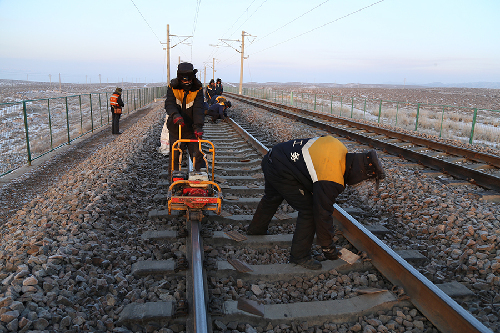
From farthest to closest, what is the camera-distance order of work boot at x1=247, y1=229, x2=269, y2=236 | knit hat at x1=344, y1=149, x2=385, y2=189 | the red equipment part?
the red equipment part → work boot at x1=247, y1=229, x2=269, y2=236 → knit hat at x1=344, y1=149, x2=385, y2=189

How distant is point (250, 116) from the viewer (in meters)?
18.6

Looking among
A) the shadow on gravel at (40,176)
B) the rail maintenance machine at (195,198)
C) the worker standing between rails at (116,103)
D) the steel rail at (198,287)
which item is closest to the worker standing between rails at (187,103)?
the rail maintenance machine at (195,198)

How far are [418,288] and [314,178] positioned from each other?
54.4 inches

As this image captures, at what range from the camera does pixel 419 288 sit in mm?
3449

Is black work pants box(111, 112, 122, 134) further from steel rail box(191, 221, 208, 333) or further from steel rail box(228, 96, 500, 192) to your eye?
steel rail box(191, 221, 208, 333)

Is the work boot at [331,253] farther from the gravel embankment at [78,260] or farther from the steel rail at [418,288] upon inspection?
the gravel embankment at [78,260]

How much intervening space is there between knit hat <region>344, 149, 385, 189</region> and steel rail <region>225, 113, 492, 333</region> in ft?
3.02

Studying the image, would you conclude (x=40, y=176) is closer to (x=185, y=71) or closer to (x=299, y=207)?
(x=185, y=71)

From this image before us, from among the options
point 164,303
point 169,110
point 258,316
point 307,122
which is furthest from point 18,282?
point 307,122

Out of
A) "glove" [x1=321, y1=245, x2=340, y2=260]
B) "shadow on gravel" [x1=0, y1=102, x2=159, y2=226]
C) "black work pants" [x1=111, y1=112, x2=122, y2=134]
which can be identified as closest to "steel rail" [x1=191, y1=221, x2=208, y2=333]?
"glove" [x1=321, y1=245, x2=340, y2=260]

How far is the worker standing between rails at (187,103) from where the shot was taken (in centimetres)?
573

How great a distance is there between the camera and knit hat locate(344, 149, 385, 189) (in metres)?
3.55

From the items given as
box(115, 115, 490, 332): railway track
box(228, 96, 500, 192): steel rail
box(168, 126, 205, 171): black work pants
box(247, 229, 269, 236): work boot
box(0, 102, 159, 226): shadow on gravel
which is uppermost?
box(168, 126, 205, 171): black work pants

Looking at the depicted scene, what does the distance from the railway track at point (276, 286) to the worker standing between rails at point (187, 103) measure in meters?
A: 1.41
